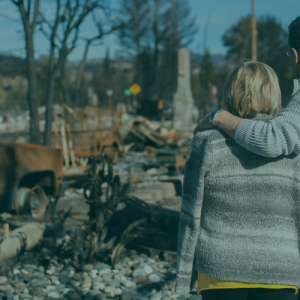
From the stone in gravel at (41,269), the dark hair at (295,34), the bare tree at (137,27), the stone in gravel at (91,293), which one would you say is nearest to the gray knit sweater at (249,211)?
the dark hair at (295,34)

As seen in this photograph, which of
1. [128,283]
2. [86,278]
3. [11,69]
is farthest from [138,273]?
[11,69]

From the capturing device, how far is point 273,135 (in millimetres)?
1464

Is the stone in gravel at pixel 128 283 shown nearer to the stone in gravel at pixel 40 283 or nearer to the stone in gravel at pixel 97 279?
the stone in gravel at pixel 97 279

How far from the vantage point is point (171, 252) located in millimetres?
4223

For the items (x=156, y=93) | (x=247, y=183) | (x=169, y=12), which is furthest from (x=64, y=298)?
(x=169, y=12)

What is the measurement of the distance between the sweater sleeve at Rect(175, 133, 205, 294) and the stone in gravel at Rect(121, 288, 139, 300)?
187cm

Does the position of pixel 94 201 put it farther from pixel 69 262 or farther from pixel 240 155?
pixel 240 155

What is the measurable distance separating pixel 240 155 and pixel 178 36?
147 feet

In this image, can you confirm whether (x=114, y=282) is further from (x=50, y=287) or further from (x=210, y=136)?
(x=210, y=136)

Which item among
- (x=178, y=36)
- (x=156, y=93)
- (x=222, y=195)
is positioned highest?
(x=178, y=36)

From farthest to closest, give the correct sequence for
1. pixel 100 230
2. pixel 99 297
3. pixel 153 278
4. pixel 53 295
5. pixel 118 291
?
pixel 100 230 → pixel 153 278 → pixel 118 291 → pixel 53 295 → pixel 99 297

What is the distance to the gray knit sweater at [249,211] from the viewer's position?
1.50 m

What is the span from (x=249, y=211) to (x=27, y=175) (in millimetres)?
5241

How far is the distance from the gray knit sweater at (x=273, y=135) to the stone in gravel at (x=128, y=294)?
2361 mm
